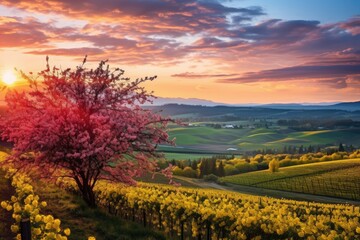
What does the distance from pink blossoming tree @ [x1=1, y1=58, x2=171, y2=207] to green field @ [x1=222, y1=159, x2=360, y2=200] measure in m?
81.0

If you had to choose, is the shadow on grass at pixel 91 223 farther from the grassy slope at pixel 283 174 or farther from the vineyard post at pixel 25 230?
the grassy slope at pixel 283 174

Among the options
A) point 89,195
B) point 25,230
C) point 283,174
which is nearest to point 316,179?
point 283,174

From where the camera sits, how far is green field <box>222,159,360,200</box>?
95688 millimetres

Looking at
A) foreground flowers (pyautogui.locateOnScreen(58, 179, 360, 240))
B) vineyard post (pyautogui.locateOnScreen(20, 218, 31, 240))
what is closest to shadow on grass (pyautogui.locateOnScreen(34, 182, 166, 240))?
foreground flowers (pyautogui.locateOnScreen(58, 179, 360, 240))

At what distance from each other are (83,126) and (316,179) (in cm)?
9579

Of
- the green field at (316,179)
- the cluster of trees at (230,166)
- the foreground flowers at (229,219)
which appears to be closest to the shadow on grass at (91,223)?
the foreground flowers at (229,219)

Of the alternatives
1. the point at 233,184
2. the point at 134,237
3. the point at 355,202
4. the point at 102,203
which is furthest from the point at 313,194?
the point at 134,237

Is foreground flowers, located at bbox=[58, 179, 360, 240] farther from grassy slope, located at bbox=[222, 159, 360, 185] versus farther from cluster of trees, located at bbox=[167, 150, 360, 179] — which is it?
cluster of trees, located at bbox=[167, 150, 360, 179]

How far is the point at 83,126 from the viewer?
20.8 metres

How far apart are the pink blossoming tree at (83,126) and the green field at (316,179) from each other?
80958 mm

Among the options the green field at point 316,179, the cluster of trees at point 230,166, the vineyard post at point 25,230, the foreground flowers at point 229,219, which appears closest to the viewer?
the vineyard post at point 25,230

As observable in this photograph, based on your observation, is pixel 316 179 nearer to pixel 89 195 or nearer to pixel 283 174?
pixel 283 174

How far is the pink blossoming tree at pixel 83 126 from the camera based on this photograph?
791 inches

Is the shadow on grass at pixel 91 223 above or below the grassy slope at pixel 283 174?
above
